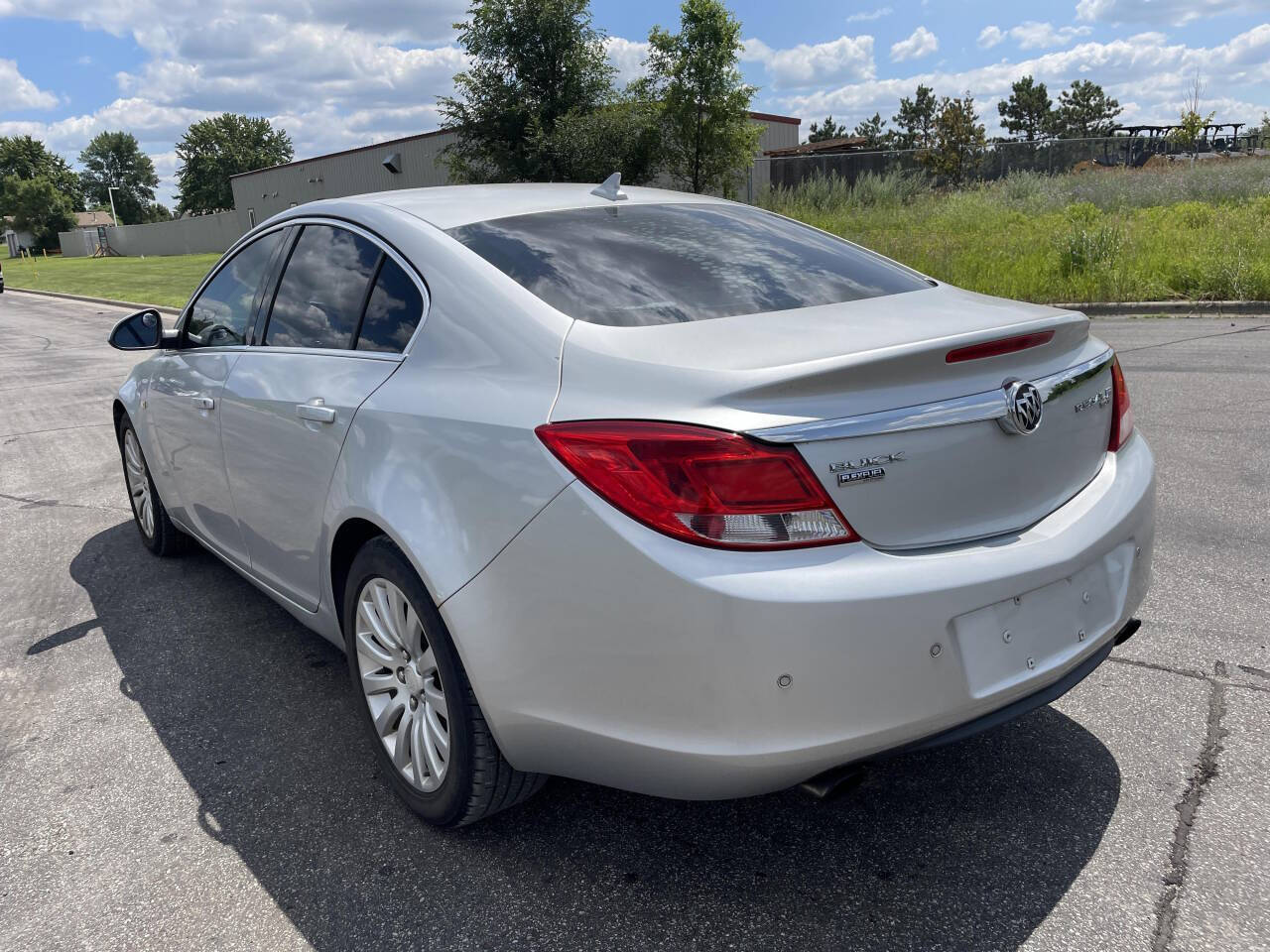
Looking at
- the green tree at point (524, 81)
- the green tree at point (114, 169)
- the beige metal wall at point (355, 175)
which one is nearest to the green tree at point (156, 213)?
the green tree at point (114, 169)

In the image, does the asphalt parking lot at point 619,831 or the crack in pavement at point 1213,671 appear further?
the crack in pavement at point 1213,671

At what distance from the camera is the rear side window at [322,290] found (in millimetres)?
3021

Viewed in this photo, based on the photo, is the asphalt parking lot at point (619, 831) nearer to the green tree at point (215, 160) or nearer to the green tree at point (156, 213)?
the green tree at point (215, 160)

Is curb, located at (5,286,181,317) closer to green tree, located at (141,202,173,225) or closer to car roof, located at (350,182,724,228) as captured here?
car roof, located at (350,182,724,228)

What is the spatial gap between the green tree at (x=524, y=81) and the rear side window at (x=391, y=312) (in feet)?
93.3

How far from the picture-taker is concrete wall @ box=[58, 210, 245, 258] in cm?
5766

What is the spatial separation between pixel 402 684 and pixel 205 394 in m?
1.70

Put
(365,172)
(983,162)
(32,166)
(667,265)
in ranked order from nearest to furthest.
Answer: (667,265)
(983,162)
(365,172)
(32,166)

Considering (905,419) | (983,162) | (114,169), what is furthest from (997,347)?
A: (114,169)

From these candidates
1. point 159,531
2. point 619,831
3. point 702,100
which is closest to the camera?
point 619,831

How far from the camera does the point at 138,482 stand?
16.5ft

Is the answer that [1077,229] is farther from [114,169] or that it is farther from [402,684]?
[114,169]


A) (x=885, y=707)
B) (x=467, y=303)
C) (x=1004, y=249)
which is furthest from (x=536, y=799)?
(x=1004, y=249)

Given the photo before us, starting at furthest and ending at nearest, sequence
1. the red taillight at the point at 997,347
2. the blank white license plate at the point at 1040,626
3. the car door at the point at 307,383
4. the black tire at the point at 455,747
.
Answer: the car door at the point at 307,383, the black tire at the point at 455,747, the red taillight at the point at 997,347, the blank white license plate at the point at 1040,626
